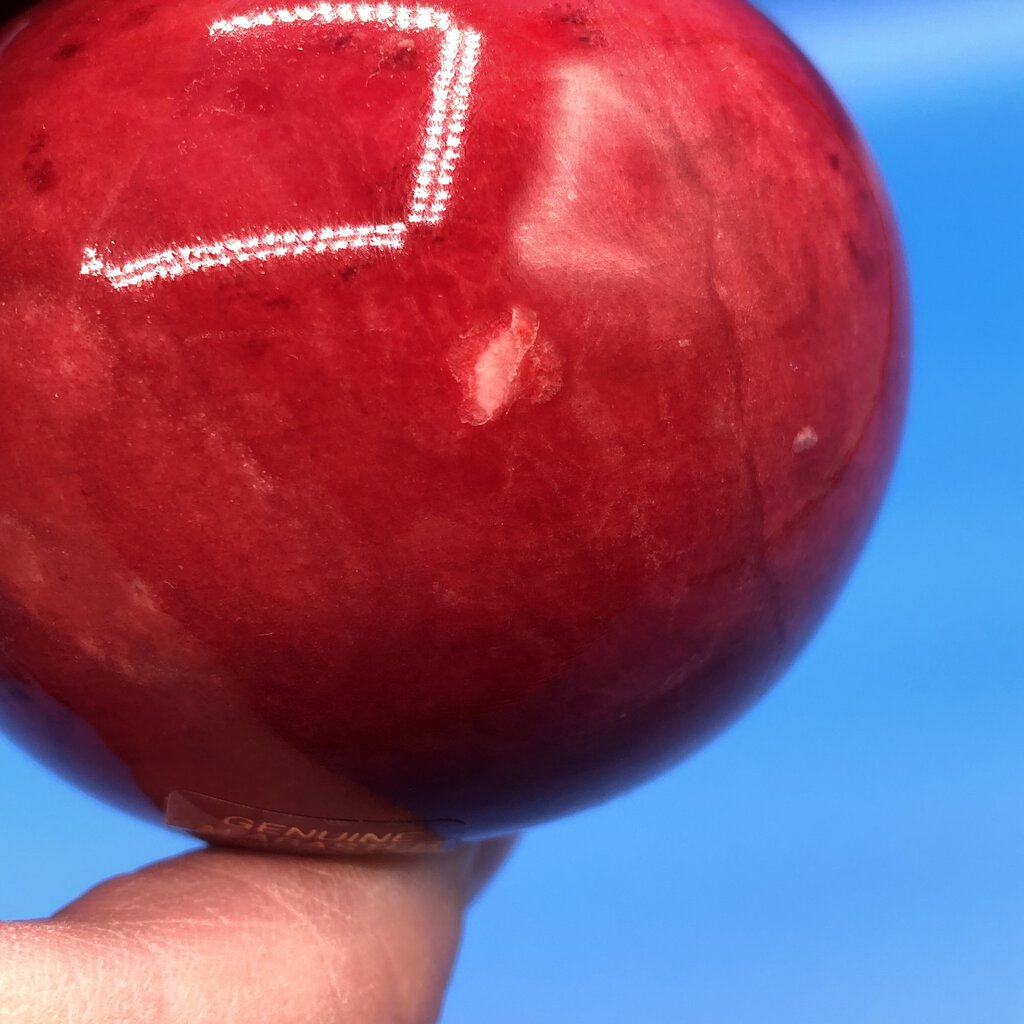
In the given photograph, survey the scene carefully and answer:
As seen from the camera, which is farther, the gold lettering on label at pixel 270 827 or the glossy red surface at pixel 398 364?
the gold lettering on label at pixel 270 827

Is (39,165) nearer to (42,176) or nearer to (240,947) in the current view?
(42,176)

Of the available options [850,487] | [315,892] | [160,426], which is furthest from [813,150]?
[315,892]

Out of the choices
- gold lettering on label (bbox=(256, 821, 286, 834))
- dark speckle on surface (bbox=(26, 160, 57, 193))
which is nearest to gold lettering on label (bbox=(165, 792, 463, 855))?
gold lettering on label (bbox=(256, 821, 286, 834))

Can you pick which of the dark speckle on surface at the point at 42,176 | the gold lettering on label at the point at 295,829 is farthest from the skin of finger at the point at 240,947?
the dark speckle on surface at the point at 42,176

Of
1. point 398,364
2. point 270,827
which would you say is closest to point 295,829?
point 270,827

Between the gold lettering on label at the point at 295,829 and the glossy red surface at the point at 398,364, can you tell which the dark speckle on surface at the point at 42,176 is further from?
the gold lettering on label at the point at 295,829

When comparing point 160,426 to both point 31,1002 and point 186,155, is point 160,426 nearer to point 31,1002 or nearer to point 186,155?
point 186,155

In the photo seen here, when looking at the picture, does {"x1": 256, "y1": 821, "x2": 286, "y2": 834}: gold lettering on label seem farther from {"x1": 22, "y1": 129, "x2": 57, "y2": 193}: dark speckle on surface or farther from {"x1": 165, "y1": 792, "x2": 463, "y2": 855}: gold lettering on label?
{"x1": 22, "y1": 129, "x2": 57, "y2": 193}: dark speckle on surface
